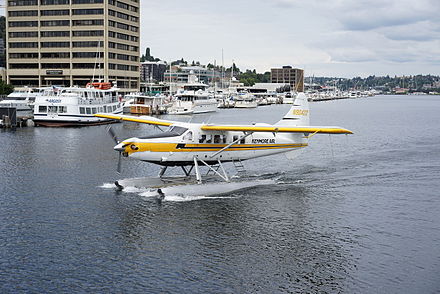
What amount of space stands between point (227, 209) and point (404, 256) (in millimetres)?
8107

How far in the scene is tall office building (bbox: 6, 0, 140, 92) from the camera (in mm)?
110375

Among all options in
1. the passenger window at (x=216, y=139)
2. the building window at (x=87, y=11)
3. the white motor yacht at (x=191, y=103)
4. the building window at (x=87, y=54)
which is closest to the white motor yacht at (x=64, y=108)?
the white motor yacht at (x=191, y=103)

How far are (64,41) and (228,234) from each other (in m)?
102

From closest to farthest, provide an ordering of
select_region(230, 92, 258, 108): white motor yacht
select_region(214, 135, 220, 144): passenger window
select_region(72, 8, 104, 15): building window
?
select_region(214, 135, 220, 144): passenger window → select_region(72, 8, 104, 15): building window → select_region(230, 92, 258, 108): white motor yacht

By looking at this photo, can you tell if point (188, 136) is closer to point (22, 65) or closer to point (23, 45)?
point (23, 45)

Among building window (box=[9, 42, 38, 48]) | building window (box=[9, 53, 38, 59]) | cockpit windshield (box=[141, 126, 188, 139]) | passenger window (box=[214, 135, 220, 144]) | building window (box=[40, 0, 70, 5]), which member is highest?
building window (box=[40, 0, 70, 5])

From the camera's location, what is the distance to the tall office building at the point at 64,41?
362 feet

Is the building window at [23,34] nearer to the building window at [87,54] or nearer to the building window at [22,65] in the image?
the building window at [22,65]

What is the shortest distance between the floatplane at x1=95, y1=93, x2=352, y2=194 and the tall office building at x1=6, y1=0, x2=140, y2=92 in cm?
8563

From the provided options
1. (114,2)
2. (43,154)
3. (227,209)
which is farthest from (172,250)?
(114,2)

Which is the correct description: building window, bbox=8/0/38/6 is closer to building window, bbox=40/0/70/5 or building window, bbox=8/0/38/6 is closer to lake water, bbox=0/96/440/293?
building window, bbox=40/0/70/5

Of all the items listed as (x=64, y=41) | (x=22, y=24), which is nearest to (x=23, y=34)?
(x=22, y=24)

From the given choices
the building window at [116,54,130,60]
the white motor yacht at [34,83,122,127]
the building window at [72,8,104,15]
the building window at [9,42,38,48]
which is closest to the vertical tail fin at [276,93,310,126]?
the white motor yacht at [34,83,122,127]

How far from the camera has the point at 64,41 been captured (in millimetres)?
112562
